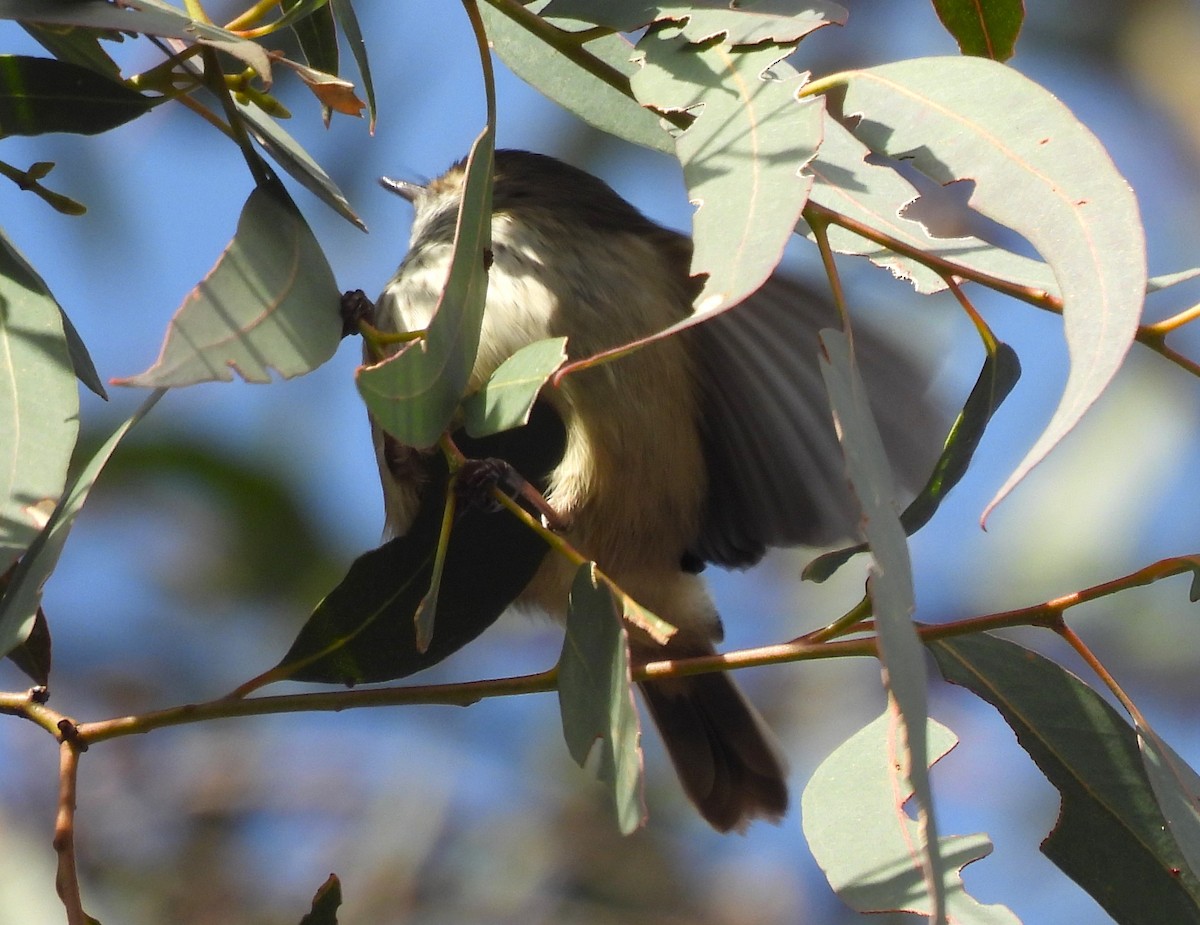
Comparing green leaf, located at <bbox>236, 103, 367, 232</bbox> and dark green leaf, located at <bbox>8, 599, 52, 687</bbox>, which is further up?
green leaf, located at <bbox>236, 103, 367, 232</bbox>

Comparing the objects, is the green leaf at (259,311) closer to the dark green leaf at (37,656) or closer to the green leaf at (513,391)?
the green leaf at (513,391)

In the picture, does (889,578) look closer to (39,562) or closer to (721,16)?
(721,16)

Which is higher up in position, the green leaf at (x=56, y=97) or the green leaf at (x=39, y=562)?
the green leaf at (x=56, y=97)

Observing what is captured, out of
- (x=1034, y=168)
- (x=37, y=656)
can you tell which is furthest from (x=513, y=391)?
(x=37, y=656)

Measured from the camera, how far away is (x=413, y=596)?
5.51 ft

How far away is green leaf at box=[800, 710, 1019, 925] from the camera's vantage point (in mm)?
1341

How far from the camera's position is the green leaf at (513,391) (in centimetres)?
128

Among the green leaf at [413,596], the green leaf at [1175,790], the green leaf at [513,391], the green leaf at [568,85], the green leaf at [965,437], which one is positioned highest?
the green leaf at [568,85]

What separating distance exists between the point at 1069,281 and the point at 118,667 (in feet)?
12.4

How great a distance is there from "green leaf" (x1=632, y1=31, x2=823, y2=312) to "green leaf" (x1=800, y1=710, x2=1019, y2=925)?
1.54 feet

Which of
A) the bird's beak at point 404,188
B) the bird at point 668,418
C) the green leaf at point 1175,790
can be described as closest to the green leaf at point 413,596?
the bird at point 668,418

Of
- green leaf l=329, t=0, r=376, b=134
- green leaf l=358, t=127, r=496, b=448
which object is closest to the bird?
green leaf l=329, t=0, r=376, b=134

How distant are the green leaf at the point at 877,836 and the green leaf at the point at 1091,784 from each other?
0.17 meters

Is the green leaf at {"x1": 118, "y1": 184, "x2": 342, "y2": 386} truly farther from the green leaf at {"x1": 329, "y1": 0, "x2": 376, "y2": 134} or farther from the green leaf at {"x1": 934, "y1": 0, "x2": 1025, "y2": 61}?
the green leaf at {"x1": 934, "y1": 0, "x2": 1025, "y2": 61}
